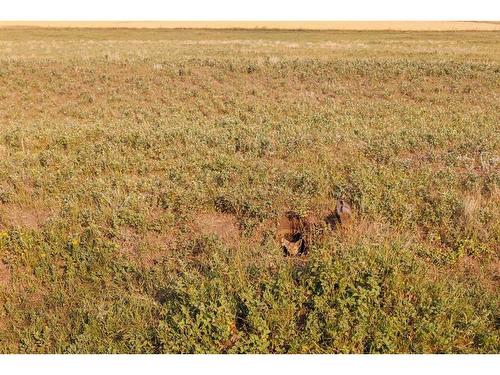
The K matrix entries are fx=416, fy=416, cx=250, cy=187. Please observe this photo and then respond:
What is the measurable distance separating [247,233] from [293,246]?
0.75m

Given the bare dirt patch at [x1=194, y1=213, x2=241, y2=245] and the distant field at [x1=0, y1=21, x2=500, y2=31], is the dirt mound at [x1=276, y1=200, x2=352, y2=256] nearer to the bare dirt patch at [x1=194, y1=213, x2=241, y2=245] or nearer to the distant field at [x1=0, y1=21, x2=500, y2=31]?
the bare dirt patch at [x1=194, y1=213, x2=241, y2=245]

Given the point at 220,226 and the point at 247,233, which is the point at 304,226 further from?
the point at 220,226

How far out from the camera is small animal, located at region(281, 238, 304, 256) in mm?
5910

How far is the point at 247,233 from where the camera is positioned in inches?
250

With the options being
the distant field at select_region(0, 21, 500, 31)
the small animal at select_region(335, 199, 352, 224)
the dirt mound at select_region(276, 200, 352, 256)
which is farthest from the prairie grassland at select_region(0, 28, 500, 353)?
the distant field at select_region(0, 21, 500, 31)

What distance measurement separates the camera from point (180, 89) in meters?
18.2

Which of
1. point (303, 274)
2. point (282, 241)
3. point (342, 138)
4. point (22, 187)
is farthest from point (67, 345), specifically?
point (342, 138)

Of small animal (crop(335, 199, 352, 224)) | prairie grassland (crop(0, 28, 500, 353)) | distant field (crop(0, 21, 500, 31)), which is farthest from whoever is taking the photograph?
distant field (crop(0, 21, 500, 31))

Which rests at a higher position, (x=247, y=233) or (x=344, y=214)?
(x=344, y=214)

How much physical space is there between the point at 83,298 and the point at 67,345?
35.9 inches

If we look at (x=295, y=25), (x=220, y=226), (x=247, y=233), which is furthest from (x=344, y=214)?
(x=295, y=25)

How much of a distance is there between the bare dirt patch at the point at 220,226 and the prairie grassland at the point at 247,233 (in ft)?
0.10

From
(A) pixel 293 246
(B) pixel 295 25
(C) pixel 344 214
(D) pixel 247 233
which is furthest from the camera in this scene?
(B) pixel 295 25

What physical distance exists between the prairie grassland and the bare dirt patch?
31mm
